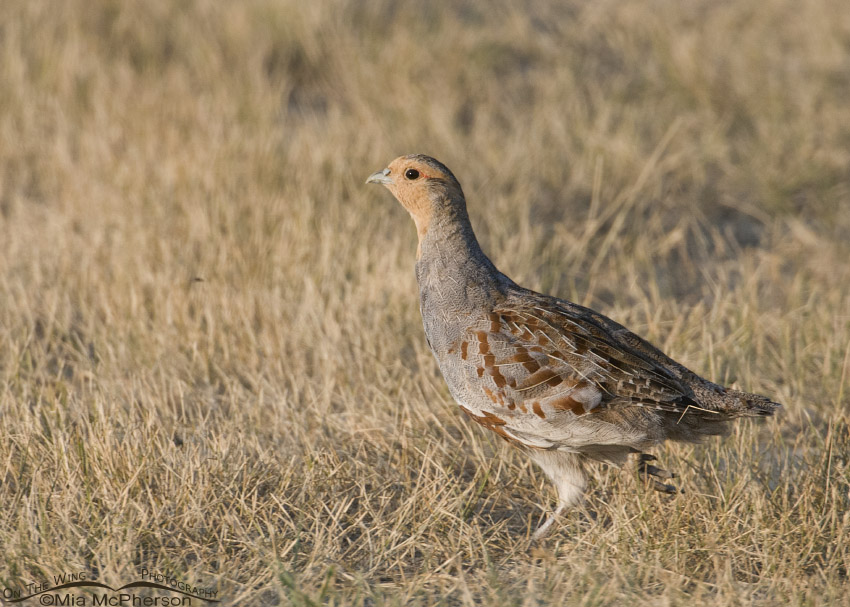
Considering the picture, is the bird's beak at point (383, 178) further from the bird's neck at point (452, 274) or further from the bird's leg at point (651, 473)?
the bird's leg at point (651, 473)

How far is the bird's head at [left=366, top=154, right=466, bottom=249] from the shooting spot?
12.6 ft

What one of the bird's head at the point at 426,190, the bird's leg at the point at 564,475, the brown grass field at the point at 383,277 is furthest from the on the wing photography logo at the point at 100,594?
the bird's head at the point at 426,190

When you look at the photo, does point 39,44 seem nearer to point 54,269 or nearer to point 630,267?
point 54,269

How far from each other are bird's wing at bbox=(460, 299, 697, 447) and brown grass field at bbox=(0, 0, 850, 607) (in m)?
0.41

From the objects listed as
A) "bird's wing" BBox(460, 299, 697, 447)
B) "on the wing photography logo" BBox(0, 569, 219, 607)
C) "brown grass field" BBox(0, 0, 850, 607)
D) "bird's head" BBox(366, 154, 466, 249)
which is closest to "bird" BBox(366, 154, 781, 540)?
"bird's wing" BBox(460, 299, 697, 447)

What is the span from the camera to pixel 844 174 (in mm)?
7066

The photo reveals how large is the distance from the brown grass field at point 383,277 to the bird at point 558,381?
257 millimetres

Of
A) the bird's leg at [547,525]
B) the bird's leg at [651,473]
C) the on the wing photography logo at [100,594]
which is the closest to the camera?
the on the wing photography logo at [100,594]

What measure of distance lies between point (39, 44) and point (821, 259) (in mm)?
5744

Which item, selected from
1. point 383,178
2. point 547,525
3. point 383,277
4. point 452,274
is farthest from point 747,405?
point 383,277

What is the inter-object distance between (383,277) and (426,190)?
1.44 metres

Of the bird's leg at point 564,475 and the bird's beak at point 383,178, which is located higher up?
the bird's beak at point 383,178

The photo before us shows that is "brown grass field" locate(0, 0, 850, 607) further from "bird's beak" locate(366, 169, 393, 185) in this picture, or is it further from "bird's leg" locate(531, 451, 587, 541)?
"bird's beak" locate(366, 169, 393, 185)

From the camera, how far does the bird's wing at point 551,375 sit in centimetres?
333
